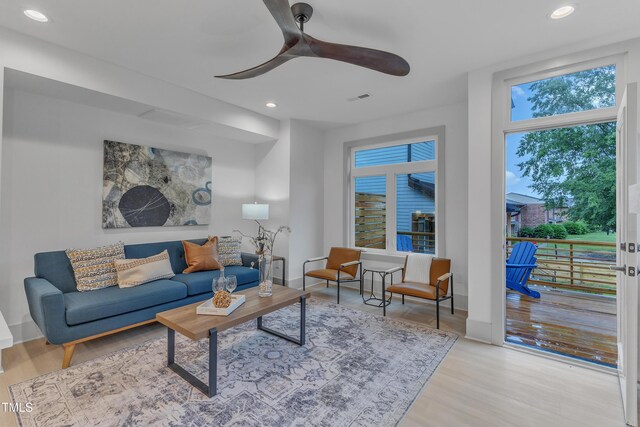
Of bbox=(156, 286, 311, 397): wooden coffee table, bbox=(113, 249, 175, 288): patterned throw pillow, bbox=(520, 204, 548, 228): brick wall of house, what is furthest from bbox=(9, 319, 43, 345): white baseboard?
bbox=(520, 204, 548, 228): brick wall of house

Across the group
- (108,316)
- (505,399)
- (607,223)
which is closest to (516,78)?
(505,399)

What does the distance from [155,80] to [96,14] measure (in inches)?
43.1

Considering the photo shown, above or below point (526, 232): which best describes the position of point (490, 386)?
below

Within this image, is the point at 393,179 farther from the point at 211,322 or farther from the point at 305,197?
the point at 211,322

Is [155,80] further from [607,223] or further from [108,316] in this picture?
[607,223]

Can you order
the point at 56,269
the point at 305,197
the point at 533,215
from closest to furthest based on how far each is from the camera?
the point at 56,269 < the point at 533,215 < the point at 305,197

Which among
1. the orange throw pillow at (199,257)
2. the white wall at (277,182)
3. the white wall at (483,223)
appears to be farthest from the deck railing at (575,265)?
the orange throw pillow at (199,257)

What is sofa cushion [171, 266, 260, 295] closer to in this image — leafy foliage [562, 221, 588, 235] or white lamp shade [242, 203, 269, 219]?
white lamp shade [242, 203, 269, 219]

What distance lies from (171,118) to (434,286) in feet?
12.9

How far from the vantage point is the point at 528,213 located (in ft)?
16.4

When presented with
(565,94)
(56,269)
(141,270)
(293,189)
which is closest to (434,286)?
(565,94)

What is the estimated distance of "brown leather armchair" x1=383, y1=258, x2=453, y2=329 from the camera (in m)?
3.39

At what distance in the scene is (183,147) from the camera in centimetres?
431

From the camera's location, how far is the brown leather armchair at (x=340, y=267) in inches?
170
